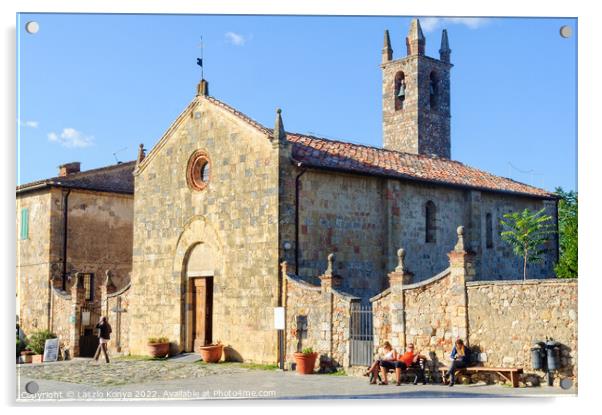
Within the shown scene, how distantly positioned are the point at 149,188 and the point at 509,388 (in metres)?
14.2

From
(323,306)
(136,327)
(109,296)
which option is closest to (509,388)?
(323,306)

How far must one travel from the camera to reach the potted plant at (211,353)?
23.1 m

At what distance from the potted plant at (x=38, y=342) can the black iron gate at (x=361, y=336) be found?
11960mm

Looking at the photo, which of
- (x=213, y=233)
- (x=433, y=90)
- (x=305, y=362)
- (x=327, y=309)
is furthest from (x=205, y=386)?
(x=433, y=90)

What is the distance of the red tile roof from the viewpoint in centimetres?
2378

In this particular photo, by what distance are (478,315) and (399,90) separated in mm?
21121

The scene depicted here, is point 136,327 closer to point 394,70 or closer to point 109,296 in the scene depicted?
point 109,296

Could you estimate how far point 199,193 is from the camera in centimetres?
2502

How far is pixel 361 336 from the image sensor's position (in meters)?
20.0

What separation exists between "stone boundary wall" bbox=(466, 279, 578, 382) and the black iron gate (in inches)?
107

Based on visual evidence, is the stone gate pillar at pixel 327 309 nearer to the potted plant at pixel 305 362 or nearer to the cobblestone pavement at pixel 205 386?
the potted plant at pixel 305 362

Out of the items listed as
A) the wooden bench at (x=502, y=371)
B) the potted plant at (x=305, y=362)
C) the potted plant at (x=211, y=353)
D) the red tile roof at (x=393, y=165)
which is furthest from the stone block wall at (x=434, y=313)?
the potted plant at (x=211, y=353)

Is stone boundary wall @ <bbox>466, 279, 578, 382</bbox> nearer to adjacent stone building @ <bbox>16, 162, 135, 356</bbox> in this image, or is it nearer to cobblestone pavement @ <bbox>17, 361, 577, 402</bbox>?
A: cobblestone pavement @ <bbox>17, 361, 577, 402</bbox>

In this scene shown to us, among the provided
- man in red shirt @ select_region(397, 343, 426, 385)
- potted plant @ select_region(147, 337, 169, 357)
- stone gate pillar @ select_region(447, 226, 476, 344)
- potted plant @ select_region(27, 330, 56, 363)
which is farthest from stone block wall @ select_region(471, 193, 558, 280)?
potted plant @ select_region(27, 330, 56, 363)
